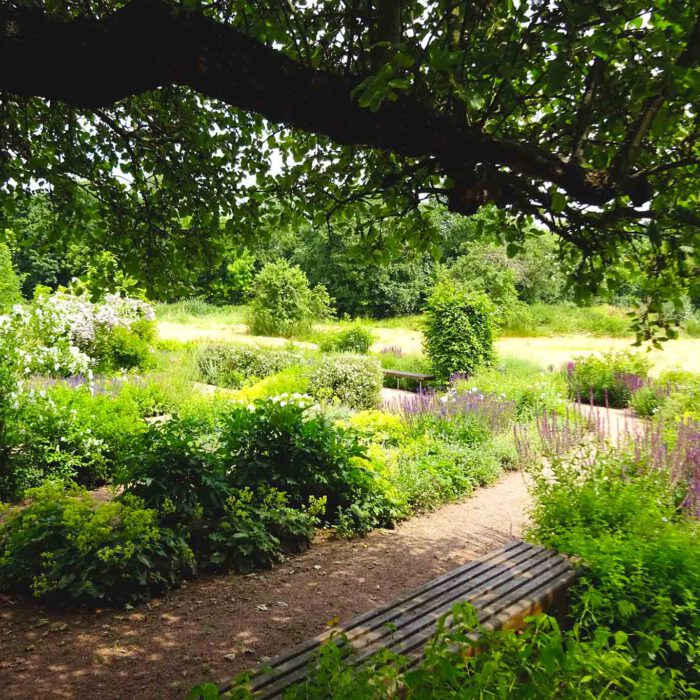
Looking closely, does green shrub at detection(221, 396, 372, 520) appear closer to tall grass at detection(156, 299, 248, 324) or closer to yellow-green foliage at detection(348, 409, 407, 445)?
yellow-green foliage at detection(348, 409, 407, 445)

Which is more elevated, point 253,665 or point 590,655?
point 590,655

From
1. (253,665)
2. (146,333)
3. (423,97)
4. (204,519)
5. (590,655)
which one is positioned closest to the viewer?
(590,655)

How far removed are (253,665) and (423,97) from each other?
120 inches

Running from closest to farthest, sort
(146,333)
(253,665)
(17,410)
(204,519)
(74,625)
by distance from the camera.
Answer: (253,665)
(74,625)
(204,519)
(17,410)
(146,333)

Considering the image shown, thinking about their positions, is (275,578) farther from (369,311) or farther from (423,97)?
(369,311)

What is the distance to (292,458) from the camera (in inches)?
211

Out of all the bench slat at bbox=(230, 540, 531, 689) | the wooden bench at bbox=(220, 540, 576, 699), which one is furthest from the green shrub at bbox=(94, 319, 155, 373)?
the wooden bench at bbox=(220, 540, 576, 699)

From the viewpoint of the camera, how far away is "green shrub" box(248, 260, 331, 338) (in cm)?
2333

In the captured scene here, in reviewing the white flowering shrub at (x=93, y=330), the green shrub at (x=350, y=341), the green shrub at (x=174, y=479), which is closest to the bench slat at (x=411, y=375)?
the green shrub at (x=350, y=341)

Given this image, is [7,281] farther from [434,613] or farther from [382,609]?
[434,613]

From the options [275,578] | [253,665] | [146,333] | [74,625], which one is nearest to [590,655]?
[253,665]

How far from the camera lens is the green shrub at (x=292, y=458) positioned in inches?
207

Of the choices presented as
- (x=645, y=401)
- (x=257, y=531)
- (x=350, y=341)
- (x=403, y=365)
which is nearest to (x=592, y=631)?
(x=257, y=531)

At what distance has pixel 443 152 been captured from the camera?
221 cm
